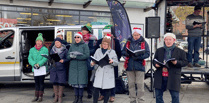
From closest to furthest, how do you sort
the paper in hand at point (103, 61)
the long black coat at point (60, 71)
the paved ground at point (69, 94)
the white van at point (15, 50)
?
the paper in hand at point (103, 61) → the long black coat at point (60, 71) → the paved ground at point (69, 94) → the white van at point (15, 50)

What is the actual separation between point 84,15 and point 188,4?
8.18 metres

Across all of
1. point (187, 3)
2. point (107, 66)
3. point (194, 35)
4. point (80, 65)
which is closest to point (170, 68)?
point (107, 66)

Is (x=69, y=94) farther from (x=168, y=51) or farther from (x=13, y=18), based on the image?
(x=13, y=18)

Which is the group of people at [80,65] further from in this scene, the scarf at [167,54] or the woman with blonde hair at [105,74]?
the scarf at [167,54]

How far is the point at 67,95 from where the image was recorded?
6.39 meters

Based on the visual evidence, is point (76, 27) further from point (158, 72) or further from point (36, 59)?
point (158, 72)

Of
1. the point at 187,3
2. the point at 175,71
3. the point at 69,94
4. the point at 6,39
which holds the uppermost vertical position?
A: the point at 187,3

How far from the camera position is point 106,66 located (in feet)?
15.6

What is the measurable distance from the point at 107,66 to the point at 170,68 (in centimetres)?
139

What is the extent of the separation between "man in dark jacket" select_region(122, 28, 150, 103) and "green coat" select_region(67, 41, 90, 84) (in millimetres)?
979

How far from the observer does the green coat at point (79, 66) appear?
510cm

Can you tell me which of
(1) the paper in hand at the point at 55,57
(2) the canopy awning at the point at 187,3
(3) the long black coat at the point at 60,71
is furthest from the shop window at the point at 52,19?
(1) the paper in hand at the point at 55,57

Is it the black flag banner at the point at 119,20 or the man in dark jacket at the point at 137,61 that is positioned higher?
the black flag banner at the point at 119,20

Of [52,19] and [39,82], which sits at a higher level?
[52,19]
